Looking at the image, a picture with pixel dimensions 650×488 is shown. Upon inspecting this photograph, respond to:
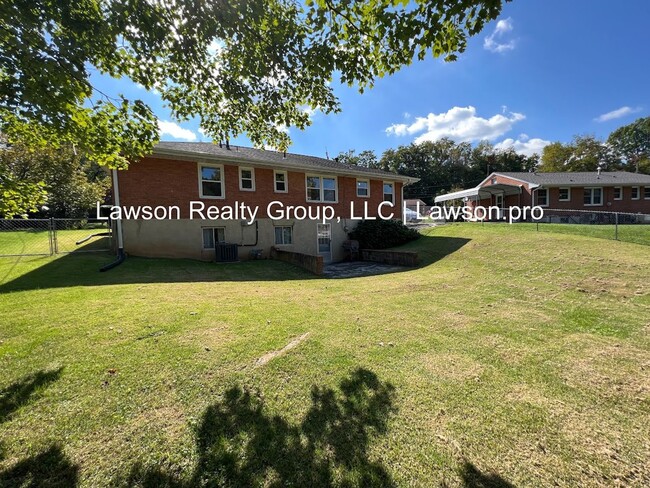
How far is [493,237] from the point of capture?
14562 millimetres

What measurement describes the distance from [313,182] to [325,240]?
11.5 ft

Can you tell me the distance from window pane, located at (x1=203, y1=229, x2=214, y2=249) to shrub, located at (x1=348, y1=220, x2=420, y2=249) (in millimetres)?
8153

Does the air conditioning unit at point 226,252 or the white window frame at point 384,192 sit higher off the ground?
the white window frame at point 384,192

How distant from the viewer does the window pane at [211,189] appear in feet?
45.9

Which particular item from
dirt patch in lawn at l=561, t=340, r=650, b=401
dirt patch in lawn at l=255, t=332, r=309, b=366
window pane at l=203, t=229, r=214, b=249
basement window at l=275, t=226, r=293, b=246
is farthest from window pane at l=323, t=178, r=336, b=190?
dirt patch in lawn at l=561, t=340, r=650, b=401

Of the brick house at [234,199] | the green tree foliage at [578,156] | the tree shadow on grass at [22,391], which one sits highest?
the green tree foliage at [578,156]

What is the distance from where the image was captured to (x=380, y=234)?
17.9 metres

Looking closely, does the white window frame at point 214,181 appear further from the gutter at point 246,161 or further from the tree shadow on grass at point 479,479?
the tree shadow on grass at point 479,479

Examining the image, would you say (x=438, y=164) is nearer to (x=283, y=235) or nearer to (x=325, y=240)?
(x=325, y=240)

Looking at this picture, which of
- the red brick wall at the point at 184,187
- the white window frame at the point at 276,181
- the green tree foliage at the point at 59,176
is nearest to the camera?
the red brick wall at the point at 184,187

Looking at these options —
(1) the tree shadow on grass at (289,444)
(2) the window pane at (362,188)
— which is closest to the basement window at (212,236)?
(2) the window pane at (362,188)

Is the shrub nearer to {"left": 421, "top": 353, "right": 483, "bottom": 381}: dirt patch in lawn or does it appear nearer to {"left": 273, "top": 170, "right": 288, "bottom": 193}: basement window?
{"left": 273, "top": 170, "right": 288, "bottom": 193}: basement window

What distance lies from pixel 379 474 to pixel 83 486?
2046 millimetres

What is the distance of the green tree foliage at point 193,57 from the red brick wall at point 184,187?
7.19 meters
